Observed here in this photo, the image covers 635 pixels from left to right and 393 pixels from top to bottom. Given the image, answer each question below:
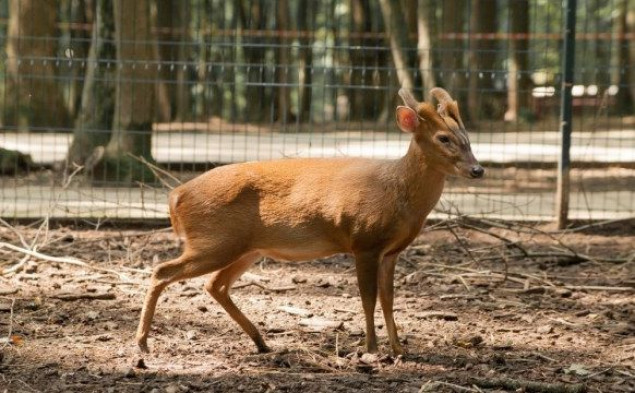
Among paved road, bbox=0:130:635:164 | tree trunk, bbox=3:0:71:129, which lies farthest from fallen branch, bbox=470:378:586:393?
tree trunk, bbox=3:0:71:129

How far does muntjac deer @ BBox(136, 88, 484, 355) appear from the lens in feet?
20.2

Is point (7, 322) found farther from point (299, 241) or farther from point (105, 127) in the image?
point (105, 127)

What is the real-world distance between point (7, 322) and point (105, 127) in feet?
18.4

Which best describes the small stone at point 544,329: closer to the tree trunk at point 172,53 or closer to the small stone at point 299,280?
the small stone at point 299,280

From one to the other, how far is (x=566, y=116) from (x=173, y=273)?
5.26 meters

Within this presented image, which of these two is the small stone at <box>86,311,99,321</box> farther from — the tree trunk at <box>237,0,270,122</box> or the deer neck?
the tree trunk at <box>237,0,270,122</box>

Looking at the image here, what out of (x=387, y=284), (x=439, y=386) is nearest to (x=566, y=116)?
(x=387, y=284)

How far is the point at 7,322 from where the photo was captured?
22.4 ft

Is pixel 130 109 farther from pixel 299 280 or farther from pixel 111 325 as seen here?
pixel 111 325

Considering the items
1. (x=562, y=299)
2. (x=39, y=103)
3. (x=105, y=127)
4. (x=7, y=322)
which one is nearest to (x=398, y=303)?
(x=562, y=299)

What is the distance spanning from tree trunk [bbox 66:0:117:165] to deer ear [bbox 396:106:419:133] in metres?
5.45

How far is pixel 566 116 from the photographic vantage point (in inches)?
408

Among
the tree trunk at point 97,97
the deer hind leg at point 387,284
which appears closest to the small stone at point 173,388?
the deer hind leg at point 387,284

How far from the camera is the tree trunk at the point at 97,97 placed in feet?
38.6
